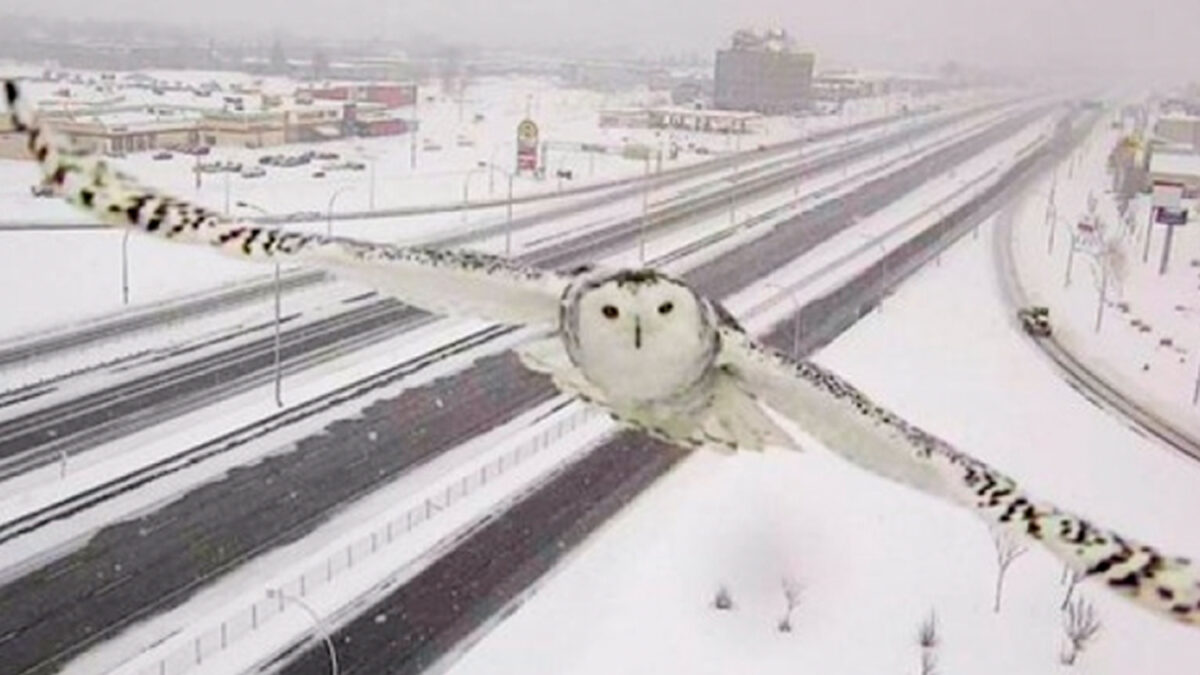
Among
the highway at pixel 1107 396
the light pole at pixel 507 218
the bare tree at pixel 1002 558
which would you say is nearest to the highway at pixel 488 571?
the bare tree at pixel 1002 558

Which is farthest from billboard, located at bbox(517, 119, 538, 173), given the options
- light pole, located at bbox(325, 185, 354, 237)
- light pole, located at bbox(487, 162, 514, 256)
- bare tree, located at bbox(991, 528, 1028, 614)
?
bare tree, located at bbox(991, 528, 1028, 614)

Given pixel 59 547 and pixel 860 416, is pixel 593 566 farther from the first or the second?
pixel 860 416

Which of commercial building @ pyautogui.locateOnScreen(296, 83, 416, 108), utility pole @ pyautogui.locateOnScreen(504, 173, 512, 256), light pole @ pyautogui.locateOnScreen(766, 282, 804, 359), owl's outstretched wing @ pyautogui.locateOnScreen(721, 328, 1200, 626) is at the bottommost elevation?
utility pole @ pyautogui.locateOnScreen(504, 173, 512, 256)

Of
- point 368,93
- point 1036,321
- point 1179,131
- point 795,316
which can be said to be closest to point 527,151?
point 368,93

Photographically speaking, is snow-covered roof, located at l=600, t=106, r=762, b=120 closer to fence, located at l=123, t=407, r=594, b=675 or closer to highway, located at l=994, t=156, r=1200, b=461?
highway, located at l=994, t=156, r=1200, b=461

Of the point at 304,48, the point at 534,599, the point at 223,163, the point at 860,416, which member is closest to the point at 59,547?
the point at 534,599

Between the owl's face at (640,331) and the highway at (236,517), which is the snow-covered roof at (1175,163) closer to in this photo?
the highway at (236,517)
